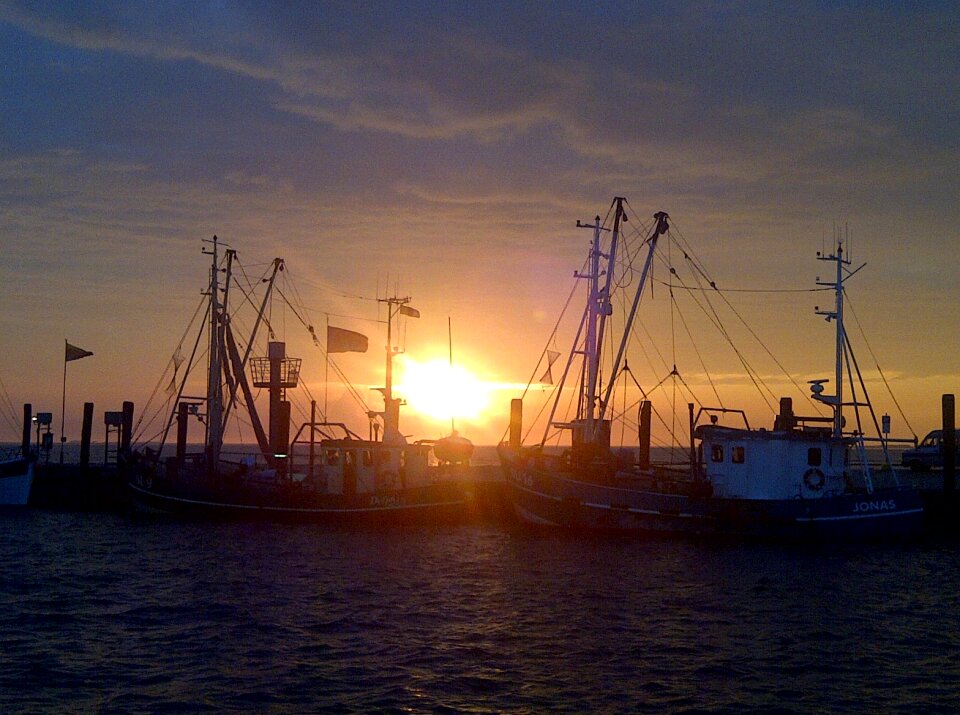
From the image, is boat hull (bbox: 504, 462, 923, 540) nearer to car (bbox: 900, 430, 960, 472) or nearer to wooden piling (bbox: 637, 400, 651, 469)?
wooden piling (bbox: 637, 400, 651, 469)

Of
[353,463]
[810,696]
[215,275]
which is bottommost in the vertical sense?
[810,696]

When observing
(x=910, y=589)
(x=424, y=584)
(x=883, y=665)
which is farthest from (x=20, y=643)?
(x=910, y=589)

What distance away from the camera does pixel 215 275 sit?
51562 millimetres

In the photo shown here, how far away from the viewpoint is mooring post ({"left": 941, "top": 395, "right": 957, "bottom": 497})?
43.0m

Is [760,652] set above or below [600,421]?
below

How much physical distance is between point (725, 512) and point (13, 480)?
38.1 metres

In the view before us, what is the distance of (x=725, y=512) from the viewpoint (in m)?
38.9

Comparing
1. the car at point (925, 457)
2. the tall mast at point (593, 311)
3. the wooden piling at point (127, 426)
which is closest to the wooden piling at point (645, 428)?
the tall mast at point (593, 311)

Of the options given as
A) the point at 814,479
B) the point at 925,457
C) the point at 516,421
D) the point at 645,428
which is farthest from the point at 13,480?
the point at 925,457

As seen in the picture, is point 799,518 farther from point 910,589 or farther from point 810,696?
point 810,696

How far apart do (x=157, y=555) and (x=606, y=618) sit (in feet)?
60.0

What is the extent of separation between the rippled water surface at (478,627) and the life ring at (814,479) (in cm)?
337

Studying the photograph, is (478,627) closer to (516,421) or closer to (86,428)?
(516,421)

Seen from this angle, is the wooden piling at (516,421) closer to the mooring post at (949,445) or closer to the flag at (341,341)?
the flag at (341,341)
